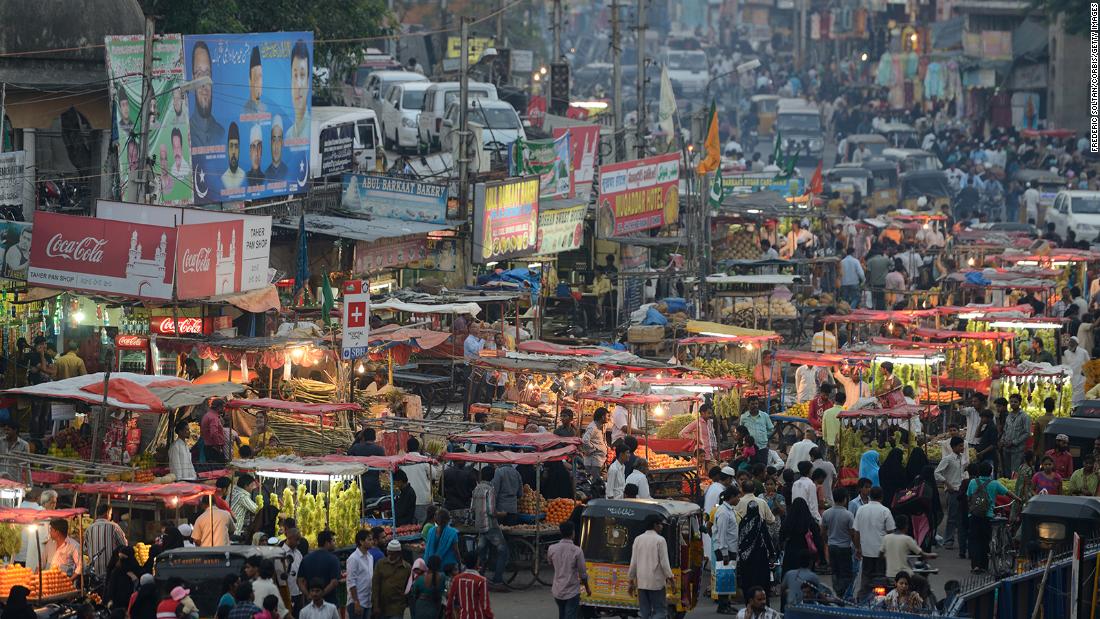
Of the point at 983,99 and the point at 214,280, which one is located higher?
the point at 983,99

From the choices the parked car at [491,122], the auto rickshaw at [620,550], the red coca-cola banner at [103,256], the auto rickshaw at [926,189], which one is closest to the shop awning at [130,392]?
the red coca-cola banner at [103,256]

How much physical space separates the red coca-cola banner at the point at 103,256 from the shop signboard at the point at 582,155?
12.7m

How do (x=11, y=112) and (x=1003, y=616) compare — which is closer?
(x=1003, y=616)

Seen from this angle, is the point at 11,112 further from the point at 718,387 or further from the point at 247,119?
the point at 718,387

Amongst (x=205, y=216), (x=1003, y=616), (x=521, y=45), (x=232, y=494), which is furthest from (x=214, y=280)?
(x=521, y=45)

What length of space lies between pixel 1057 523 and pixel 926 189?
3376cm

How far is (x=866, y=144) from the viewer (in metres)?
59.9

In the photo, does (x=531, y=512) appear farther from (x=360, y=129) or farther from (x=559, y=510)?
(x=360, y=129)

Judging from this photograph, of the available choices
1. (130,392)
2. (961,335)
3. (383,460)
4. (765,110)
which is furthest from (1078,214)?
(765,110)

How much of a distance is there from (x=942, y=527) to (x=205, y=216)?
8980 mm

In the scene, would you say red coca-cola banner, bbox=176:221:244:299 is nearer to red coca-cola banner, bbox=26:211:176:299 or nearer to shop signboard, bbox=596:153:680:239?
red coca-cola banner, bbox=26:211:176:299

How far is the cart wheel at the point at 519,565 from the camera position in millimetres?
16172

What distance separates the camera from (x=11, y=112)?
1057 inches

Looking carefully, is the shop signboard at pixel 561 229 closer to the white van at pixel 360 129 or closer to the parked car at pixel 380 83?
the white van at pixel 360 129
